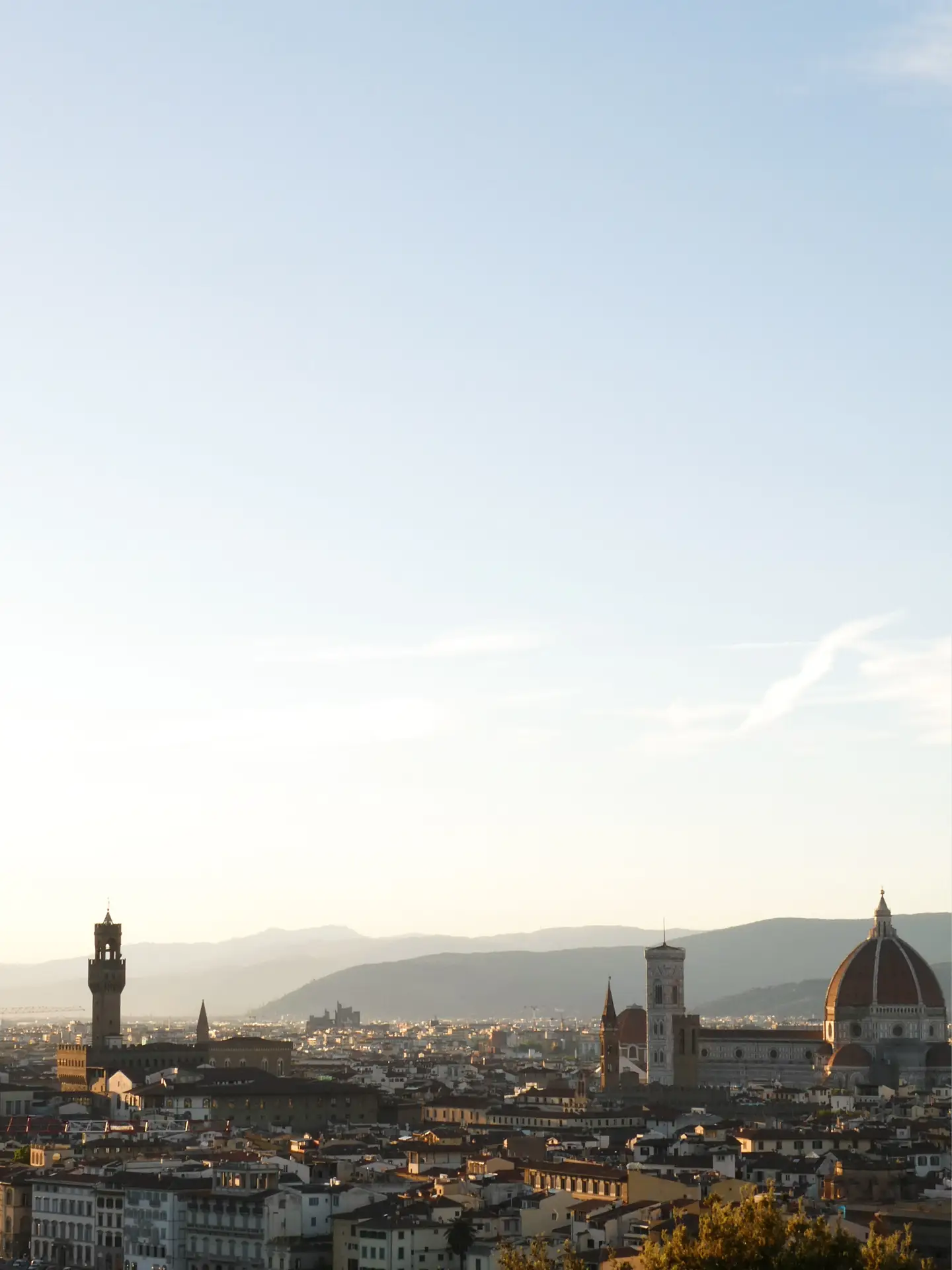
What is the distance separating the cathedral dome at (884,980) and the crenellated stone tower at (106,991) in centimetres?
3785

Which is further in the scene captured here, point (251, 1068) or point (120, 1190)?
point (251, 1068)

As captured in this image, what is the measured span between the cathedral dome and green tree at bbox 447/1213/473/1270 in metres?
76.1

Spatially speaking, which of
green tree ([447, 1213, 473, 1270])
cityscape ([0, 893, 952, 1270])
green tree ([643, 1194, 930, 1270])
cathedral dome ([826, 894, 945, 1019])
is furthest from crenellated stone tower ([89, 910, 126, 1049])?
green tree ([643, 1194, 930, 1270])

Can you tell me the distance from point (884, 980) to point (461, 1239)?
78833 mm

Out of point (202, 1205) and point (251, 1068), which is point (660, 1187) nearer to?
point (202, 1205)

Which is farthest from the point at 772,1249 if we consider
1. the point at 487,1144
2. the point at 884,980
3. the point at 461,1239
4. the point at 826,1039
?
the point at 884,980

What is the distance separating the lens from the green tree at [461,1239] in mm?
60250

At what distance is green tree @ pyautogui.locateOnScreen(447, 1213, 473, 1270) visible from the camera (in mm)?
60250

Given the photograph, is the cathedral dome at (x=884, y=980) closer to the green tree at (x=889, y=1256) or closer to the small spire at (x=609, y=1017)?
the small spire at (x=609, y=1017)

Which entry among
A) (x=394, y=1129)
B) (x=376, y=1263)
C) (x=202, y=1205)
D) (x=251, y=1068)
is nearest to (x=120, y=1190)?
(x=202, y=1205)

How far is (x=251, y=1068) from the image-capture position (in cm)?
12725

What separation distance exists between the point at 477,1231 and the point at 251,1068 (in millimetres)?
67312

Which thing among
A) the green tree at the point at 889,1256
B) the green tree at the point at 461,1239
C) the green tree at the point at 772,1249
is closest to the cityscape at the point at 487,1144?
the green tree at the point at 461,1239

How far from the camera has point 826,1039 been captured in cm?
13512
